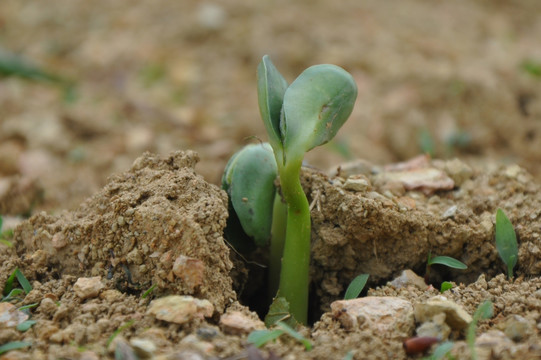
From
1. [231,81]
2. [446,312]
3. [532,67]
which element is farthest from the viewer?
[231,81]

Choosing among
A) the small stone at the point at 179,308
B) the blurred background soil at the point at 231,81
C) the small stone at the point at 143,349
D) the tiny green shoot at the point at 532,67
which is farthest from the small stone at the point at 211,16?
the small stone at the point at 143,349

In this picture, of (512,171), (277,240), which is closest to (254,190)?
(277,240)

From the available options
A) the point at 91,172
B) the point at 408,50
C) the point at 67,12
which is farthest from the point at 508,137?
the point at 67,12

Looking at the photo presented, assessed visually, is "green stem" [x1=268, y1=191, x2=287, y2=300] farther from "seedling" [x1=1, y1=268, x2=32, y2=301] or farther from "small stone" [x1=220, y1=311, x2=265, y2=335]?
"seedling" [x1=1, y1=268, x2=32, y2=301]

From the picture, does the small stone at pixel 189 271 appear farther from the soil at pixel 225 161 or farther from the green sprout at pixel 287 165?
the green sprout at pixel 287 165

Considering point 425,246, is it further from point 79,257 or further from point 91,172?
point 91,172

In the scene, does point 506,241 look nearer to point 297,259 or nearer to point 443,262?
point 443,262
